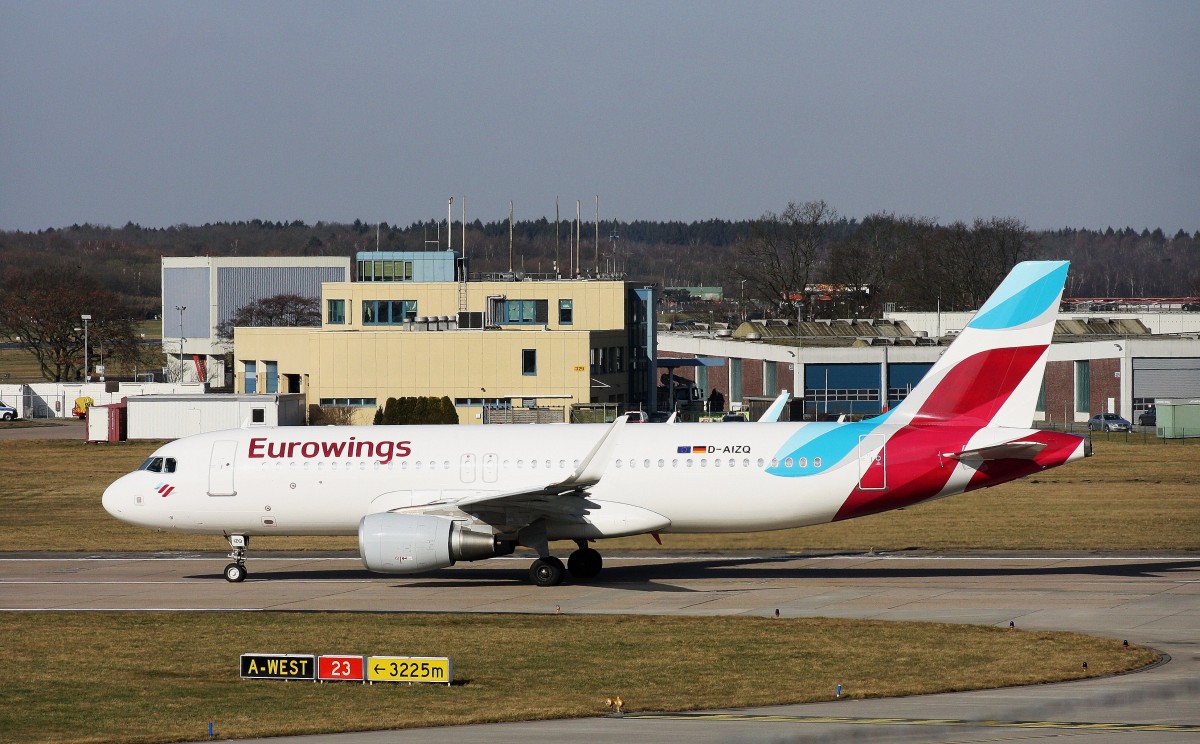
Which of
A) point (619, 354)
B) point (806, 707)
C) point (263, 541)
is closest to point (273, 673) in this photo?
point (806, 707)

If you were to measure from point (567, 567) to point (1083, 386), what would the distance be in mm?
65590

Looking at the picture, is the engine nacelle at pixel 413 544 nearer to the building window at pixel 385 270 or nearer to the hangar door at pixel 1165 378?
the building window at pixel 385 270

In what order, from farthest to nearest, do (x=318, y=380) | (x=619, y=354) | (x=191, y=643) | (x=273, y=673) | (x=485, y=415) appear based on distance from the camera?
(x=619, y=354) < (x=318, y=380) < (x=485, y=415) < (x=191, y=643) < (x=273, y=673)

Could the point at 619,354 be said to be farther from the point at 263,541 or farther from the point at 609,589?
the point at 609,589

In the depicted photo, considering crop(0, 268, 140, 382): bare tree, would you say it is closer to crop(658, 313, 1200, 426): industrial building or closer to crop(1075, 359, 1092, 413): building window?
crop(658, 313, 1200, 426): industrial building

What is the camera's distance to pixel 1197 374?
88.9 m

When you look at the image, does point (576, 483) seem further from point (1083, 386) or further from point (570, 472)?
point (1083, 386)

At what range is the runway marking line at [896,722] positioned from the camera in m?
17.5

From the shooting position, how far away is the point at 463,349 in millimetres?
79375

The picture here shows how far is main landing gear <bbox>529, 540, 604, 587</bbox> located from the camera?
32.0 metres

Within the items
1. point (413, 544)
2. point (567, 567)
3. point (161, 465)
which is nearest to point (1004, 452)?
point (567, 567)

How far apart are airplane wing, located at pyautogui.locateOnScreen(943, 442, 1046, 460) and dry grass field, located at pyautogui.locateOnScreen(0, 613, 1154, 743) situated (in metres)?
5.98

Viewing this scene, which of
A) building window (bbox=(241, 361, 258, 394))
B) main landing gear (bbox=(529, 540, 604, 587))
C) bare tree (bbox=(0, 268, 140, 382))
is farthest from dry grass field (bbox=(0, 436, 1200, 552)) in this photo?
bare tree (bbox=(0, 268, 140, 382))

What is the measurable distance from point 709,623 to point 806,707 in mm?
7108
